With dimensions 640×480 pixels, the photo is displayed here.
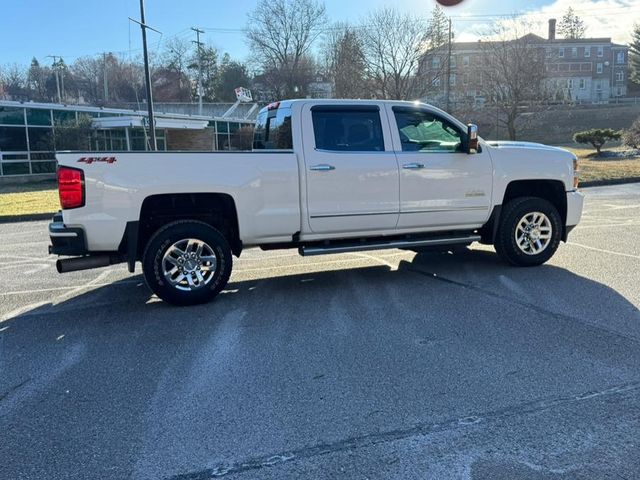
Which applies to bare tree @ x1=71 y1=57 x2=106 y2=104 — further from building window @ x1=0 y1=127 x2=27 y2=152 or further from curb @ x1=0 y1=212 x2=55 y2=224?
curb @ x1=0 y1=212 x2=55 y2=224

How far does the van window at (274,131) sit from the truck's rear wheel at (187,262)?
4.45 feet

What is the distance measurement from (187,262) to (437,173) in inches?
121

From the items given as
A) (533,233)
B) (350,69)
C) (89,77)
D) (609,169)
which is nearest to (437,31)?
(350,69)

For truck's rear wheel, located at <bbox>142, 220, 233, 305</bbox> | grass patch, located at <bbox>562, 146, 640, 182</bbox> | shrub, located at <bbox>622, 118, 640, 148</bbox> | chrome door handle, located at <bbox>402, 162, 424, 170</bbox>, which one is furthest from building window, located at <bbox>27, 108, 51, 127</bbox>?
shrub, located at <bbox>622, 118, 640, 148</bbox>

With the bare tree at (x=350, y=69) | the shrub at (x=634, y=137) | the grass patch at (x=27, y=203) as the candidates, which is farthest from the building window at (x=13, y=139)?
the shrub at (x=634, y=137)

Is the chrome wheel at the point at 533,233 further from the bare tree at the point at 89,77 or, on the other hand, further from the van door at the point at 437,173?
the bare tree at the point at 89,77

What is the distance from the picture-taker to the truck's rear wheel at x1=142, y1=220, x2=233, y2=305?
18.2 feet

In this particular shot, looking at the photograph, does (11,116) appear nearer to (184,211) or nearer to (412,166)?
(184,211)

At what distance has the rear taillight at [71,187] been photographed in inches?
206

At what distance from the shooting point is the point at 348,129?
6.29 metres

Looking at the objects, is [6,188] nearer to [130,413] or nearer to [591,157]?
[130,413]

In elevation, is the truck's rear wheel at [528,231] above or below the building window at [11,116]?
below

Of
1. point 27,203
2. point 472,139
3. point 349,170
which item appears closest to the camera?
point 349,170

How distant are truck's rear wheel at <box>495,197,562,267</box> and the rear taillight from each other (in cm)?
493
